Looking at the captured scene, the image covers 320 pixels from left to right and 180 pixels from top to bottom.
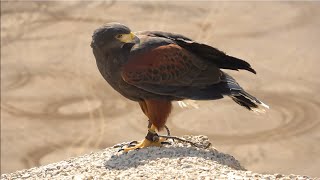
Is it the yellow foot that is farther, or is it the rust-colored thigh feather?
the yellow foot

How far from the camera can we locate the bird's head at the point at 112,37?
7.64 m

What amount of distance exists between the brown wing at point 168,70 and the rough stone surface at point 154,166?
674 millimetres

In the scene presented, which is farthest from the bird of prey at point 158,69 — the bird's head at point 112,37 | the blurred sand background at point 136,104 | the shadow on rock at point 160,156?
the blurred sand background at point 136,104

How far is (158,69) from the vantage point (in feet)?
25.4

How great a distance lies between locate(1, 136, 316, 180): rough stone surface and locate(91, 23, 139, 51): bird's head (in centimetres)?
109

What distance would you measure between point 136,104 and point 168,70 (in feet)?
31.8

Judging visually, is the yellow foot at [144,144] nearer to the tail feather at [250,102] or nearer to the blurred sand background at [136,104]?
the tail feather at [250,102]

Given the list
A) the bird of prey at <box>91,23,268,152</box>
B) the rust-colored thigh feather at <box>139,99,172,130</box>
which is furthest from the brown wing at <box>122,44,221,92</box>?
the rust-colored thigh feather at <box>139,99,172,130</box>

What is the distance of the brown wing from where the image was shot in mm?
7613

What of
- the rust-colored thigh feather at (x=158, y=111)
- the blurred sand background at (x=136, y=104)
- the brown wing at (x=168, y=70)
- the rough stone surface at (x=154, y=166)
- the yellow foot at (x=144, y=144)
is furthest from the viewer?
the blurred sand background at (x=136, y=104)

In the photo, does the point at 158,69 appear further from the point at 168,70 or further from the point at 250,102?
the point at 250,102

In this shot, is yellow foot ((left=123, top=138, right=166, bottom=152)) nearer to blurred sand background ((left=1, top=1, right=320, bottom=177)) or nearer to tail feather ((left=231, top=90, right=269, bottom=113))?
tail feather ((left=231, top=90, right=269, bottom=113))

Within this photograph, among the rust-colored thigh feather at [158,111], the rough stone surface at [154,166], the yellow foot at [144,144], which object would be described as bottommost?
the rough stone surface at [154,166]

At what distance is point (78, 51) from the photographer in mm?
21188
